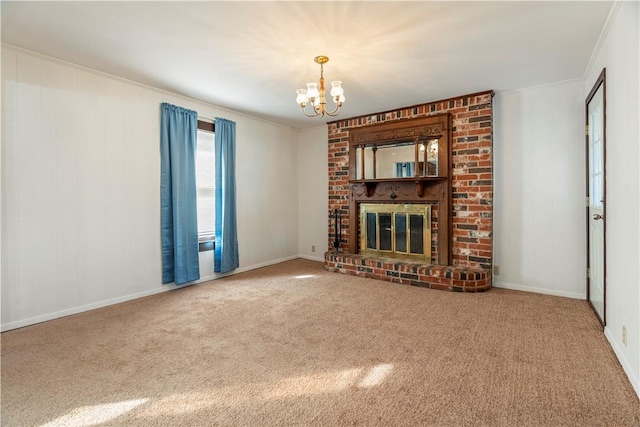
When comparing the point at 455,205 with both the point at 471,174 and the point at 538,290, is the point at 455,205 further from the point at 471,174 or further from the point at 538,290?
the point at 538,290

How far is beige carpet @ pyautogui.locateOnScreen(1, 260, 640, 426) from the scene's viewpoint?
1688mm

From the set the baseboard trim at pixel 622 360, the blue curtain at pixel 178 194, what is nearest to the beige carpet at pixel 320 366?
the baseboard trim at pixel 622 360

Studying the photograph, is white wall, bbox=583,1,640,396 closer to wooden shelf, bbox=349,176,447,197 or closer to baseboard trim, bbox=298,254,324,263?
wooden shelf, bbox=349,176,447,197

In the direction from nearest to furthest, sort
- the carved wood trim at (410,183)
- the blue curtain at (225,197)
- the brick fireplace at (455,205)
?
the brick fireplace at (455,205)
the carved wood trim at (410,183)
the blue curtain at (225,197)

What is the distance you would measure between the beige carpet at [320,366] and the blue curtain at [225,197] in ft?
3.79

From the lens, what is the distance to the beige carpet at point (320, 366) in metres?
1.69

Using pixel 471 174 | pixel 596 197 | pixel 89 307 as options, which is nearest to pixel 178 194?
pixel 89 307

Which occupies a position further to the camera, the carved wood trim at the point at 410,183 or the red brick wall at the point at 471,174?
the carved wood trim at the point at 410,183

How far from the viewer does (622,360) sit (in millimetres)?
2109

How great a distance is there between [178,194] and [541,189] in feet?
14.0

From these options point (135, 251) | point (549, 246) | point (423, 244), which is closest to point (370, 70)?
point (423, 244)

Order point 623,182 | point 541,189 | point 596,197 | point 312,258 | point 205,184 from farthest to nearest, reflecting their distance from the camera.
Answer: point 312,258, point 205,184, point 541,189, point 596,197, point 623,182

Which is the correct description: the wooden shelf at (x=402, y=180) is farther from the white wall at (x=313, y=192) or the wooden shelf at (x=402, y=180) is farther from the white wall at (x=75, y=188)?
the white wall at (x=75, y=188)

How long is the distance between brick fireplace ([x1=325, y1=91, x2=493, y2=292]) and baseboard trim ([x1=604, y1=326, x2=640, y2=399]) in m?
1.39
